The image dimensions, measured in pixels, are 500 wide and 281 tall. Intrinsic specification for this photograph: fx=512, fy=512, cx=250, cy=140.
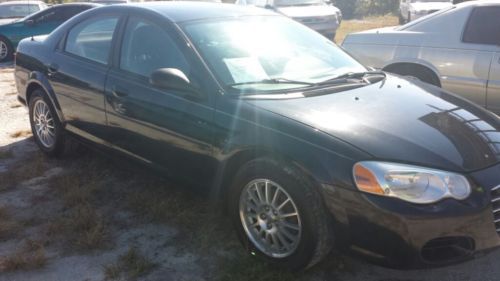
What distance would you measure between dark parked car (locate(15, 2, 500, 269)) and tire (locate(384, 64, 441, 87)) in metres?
2.14

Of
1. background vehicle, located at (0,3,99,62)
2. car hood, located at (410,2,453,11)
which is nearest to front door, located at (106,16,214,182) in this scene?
background vehicle, located at (0,3,99,62)

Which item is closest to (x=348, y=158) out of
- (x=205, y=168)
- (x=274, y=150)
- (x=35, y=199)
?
(x=274, y=150)

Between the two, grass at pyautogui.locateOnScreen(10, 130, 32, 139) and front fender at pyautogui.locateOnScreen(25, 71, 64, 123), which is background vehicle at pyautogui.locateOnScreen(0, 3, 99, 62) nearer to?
grass at pyautogui.locateOnScreen(10, 130, 32, 139)

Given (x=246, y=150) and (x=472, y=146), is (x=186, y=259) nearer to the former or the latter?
(x=246, y=150)

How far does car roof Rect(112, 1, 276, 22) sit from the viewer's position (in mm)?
3861

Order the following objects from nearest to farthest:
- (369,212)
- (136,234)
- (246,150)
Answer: (369,212) < (246,150) < (136,234)

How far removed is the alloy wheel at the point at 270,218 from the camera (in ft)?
9.78

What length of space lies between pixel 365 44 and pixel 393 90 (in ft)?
9.70

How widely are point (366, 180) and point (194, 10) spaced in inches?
83.4

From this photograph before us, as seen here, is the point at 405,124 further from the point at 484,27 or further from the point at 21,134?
the point at 21,134

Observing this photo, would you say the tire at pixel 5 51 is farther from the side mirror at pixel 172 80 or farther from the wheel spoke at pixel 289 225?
the wheel spoke at pixel 289 225

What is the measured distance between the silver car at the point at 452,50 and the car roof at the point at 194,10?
2.39 meters

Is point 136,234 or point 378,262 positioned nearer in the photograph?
point 378,262

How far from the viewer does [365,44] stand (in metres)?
6.45
